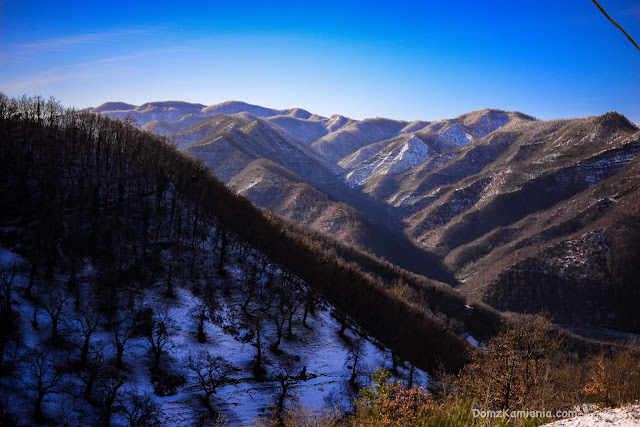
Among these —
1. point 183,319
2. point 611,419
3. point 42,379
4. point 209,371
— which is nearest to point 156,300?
point 183,319

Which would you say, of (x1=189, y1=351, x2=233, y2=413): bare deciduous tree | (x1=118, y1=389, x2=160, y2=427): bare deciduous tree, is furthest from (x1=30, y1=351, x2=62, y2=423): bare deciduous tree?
(x1=189, y1=351, x2=233, y2=413): bare deciduous tree

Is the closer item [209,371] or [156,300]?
[209,371]

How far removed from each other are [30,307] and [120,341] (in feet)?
42.2

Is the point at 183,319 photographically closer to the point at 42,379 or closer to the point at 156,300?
the point at 156,300

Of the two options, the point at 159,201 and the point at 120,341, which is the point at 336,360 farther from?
the point at 159,201

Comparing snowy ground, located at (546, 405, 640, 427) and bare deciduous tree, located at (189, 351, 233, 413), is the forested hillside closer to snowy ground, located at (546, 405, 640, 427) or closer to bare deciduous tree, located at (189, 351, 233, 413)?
bare deciduous tree, located at (189, 351, 233, 413)

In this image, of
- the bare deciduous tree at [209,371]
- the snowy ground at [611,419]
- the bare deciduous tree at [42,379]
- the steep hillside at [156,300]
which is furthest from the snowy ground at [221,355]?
the snowy ground at [611,419]

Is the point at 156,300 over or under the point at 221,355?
over

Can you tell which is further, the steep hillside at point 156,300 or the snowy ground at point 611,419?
the steep hillside at point 156,300

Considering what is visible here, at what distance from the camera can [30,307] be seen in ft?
160

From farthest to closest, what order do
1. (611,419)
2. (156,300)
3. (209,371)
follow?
(156,300)
(209,371)
(611,419)

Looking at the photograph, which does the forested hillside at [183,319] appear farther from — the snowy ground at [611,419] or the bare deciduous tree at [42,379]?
the snowy ground at [611,419]

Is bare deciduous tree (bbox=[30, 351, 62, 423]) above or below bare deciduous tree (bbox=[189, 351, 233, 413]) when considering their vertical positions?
above

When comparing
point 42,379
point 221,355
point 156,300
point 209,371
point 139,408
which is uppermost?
point 156,300
